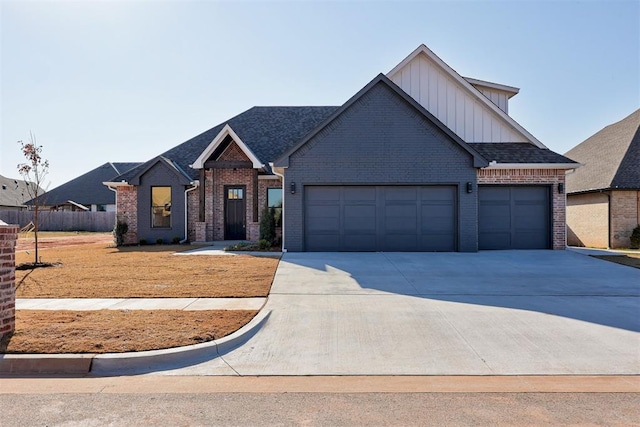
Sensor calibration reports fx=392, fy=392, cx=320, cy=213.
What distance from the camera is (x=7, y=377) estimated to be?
4723 mm

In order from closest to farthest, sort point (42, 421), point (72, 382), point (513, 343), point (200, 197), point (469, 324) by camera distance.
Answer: point (42, 421)
point (72, 382)
point (513, 343)
point (469, 324)
point (200, 197)

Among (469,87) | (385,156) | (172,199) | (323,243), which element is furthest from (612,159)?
(172,199)

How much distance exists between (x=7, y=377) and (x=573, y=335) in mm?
7683

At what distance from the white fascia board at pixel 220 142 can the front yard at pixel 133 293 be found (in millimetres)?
5207

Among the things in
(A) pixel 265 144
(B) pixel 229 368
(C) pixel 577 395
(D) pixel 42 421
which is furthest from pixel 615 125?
(D) pixel 42 421

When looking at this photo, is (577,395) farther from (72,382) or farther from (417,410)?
(72,382)

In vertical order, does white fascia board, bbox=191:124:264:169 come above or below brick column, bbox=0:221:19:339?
above

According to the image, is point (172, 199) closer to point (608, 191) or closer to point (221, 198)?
point (221, 198)

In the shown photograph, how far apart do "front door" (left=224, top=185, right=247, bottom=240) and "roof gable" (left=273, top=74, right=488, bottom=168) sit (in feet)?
18.3

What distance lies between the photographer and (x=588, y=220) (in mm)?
21219

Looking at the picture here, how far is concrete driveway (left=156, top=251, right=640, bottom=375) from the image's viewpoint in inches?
196

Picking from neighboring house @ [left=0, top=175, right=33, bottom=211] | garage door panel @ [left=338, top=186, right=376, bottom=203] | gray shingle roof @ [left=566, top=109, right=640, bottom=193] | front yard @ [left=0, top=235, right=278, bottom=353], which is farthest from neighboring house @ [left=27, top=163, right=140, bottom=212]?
gray shingle roof @ [left=566, top=109, right=640, bottom=193]

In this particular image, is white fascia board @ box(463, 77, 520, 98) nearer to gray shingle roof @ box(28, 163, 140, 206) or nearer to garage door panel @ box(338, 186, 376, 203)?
garage door panel @ box(338, 186, 376, 203)

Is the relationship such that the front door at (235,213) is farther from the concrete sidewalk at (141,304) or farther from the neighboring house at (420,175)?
the concrete sidewalk at (141,304)
